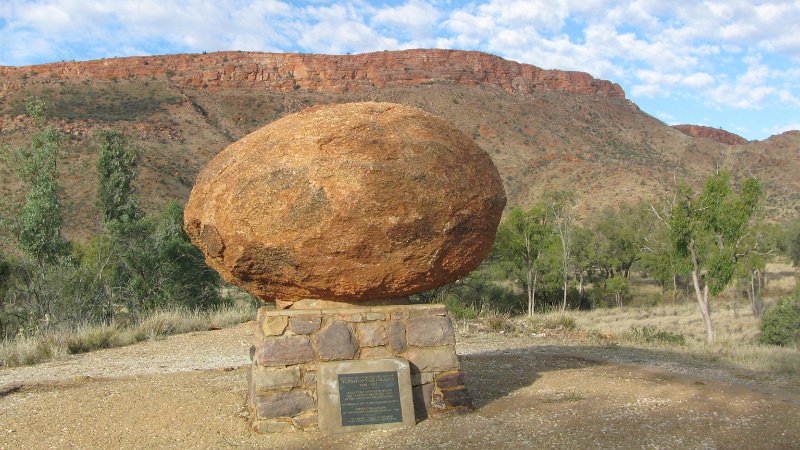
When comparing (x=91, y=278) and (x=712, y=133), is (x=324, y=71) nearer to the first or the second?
(x=91, y=278)

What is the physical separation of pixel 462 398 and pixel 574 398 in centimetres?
117

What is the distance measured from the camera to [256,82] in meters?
66.2

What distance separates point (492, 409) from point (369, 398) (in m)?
1.22

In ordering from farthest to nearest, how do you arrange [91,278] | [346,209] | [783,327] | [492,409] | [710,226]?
[710,226], [91,278], [783,327], [492,409], [346,209]

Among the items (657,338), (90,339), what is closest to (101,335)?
(90,339)

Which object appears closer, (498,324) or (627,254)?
(498,324)

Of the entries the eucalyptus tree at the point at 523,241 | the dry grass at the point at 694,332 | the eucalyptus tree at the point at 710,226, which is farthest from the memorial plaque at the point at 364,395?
the eucalyptus tree at the point at 523,241

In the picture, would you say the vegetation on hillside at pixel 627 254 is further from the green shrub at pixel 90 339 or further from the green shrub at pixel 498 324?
the green shrub at pixel 90 339

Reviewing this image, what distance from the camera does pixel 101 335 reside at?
34.9 ft

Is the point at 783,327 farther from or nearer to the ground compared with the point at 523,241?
nearer to the ground

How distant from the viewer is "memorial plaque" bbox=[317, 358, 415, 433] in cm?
514

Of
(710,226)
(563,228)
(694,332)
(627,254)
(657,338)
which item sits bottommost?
(694,332)

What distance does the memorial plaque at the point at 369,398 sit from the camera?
516 cm

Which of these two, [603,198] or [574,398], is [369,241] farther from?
[603,198]
